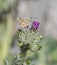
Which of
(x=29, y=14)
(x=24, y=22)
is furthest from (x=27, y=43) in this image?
(x=29, y=14)

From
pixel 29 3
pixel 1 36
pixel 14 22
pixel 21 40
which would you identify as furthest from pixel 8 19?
pixel 21 40

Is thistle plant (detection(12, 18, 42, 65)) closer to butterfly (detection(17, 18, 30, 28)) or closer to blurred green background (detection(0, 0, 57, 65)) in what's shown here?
butterfly (detection(17, 18, 30, 28))

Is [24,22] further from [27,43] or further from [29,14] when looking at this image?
[29,14]

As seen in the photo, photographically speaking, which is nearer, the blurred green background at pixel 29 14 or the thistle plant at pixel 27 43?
the thistle plant at pixel 27 43

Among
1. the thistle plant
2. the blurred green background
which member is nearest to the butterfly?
the thistle plant

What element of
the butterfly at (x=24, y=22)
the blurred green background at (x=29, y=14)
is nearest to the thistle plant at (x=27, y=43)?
the butterfly at (x=24, y=22)

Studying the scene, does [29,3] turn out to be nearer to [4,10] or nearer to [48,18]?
[48,18]

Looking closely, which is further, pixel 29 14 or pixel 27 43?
pixel 29 14

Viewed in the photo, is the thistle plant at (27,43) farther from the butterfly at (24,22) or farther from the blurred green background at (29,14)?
the blurred green background at (29,14)

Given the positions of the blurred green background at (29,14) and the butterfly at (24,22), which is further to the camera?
the blurred green background at (29,14)

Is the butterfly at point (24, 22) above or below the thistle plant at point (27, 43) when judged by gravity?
above
